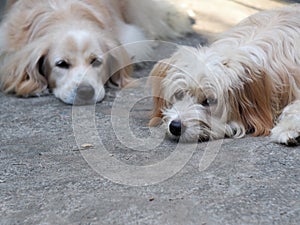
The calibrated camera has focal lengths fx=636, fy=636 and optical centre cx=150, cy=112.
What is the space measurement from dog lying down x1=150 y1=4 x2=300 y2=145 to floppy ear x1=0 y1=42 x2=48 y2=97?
4.05 feet

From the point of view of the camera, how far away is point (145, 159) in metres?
3.15

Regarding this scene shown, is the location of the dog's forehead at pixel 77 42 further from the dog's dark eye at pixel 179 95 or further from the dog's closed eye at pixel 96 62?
the dog's dark eye at pixel 179 95

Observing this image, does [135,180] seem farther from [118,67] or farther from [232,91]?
[118,67]

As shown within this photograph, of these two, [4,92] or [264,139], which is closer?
[264,139]

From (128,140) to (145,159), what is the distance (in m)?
0.32

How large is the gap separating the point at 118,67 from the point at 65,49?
0.48 m

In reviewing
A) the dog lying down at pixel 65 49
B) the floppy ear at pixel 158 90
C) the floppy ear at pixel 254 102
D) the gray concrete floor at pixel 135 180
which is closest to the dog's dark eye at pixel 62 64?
the dog lying down at pixel 65 49

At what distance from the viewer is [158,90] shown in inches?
141

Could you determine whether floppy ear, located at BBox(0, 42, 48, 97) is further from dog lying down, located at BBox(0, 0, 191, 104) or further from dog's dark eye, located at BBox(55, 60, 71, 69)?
dog's dark eye, located at BBox(55, 60, 71, 69)

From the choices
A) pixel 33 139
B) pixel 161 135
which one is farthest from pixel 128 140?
pixel 33 139

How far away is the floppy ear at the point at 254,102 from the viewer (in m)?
3.36

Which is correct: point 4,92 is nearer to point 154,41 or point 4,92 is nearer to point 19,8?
point 19,8

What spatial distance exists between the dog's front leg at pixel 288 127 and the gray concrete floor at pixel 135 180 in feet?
0.18

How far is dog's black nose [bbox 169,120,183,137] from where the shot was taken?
10.8ft
